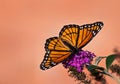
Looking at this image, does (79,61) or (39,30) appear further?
(39,30)

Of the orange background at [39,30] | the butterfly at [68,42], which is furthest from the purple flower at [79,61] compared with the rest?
the orange background at [39,30]

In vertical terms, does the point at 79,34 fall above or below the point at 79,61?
above

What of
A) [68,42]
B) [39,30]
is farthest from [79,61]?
[39,30]

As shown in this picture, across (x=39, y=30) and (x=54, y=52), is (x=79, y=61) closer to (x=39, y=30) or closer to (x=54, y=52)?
(x=54, y=52)

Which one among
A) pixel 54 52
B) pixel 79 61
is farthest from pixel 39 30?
pixel 79 61

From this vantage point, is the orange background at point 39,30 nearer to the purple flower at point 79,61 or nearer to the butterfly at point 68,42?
the butterfly at point 68,42

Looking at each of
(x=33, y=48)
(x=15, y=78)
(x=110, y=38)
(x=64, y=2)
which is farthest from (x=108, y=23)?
(x=15, y=78)

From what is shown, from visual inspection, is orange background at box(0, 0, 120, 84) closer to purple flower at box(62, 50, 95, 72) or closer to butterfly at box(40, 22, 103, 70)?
butterfly at box(40, 22, 103, 70)
